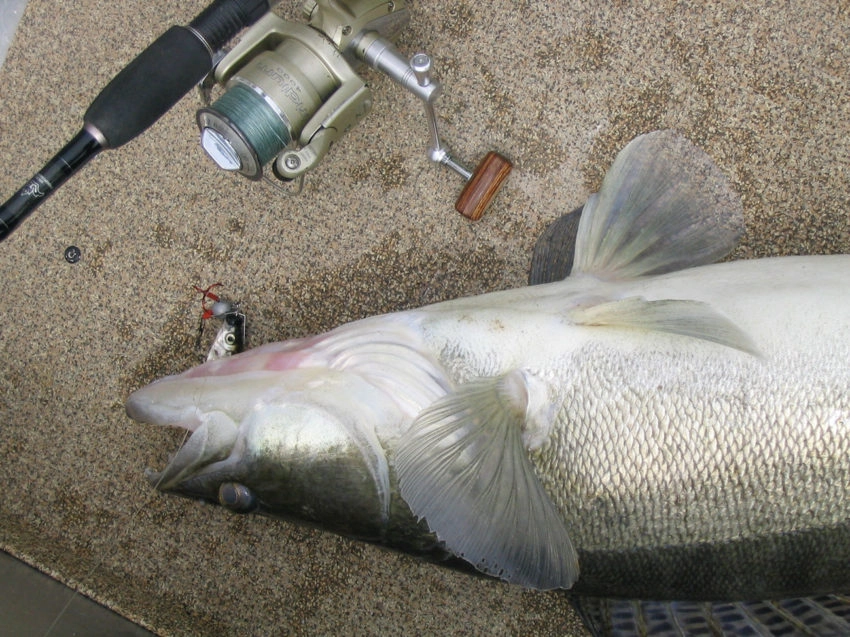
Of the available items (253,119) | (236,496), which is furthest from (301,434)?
(253,119)

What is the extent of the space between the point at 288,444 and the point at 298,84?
0.74m

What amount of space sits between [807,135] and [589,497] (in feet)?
3.68

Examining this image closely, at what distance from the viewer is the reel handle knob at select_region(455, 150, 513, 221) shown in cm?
164

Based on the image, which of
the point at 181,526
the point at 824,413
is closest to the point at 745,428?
the point at 824,413

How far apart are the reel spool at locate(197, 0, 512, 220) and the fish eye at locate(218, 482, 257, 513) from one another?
0.63m

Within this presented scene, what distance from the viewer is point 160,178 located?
5.89 feet

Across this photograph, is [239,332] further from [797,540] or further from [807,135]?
[807,135]

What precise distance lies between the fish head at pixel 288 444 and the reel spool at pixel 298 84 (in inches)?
17.6

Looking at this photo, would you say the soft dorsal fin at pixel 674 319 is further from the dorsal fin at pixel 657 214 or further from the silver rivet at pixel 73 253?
the silver rivet at pixel 73 253

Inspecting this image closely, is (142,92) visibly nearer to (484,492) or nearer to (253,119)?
(253,119)

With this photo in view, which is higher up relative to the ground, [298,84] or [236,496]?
[298,84]

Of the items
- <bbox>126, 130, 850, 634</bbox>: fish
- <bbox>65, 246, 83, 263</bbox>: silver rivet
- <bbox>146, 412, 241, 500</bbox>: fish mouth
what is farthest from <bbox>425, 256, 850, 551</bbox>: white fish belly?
<bbox>65, 246, 83, 263</bbox>: silver rivet

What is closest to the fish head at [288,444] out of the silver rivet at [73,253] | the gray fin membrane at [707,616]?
the gray fin membrane at [707,616]

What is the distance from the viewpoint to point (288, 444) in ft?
3.79
